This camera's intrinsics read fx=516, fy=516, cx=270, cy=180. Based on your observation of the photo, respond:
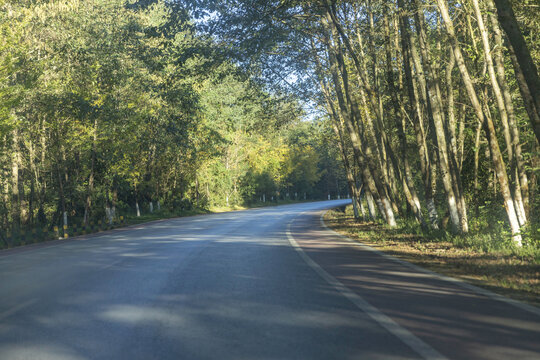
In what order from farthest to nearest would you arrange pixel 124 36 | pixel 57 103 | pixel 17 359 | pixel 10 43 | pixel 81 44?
pixel 124 36 → pixel 81 44 → pixel 57 103 → pixel 10 43 → pixel 17 359

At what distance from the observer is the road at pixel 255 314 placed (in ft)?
15.4

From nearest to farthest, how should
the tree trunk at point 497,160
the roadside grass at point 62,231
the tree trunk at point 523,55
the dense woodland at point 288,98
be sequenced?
1. the tree trunk at point 523,55
2. the tree trunk at point 497,160
3. the dense woodland at point 288,98
4. the roadside grass at point 62,231

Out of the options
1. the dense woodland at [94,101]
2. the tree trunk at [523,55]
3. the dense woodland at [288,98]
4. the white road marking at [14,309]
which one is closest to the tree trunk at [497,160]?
the dense woodland at [288,98]

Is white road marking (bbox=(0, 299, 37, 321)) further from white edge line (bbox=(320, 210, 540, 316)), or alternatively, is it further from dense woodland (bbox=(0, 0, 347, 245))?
dense woodland (bbox=(0, 0, 347, 245))

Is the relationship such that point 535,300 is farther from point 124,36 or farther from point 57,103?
point 124,36

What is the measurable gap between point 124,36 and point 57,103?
22.7ft

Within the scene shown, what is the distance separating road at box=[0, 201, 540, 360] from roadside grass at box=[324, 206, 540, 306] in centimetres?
55

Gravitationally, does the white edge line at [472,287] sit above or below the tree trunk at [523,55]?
below

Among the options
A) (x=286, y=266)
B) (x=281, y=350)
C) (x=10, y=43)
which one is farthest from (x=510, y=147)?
(x=10, y=43)

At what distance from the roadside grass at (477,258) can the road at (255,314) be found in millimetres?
554

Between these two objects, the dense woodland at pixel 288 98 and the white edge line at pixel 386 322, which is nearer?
the white edge line at pixel 386 322

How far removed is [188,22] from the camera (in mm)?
18641

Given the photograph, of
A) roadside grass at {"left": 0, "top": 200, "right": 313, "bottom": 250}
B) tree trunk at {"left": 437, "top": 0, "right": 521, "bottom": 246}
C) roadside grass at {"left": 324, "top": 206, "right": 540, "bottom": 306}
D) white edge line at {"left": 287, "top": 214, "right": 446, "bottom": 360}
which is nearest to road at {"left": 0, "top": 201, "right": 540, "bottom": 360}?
white edge line at {"left": 287, "top": 214, "right": 446, "bottom": 360}

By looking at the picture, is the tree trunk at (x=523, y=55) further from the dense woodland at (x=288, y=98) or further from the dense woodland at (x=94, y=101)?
the dense woodland at (x=94, y=101)
